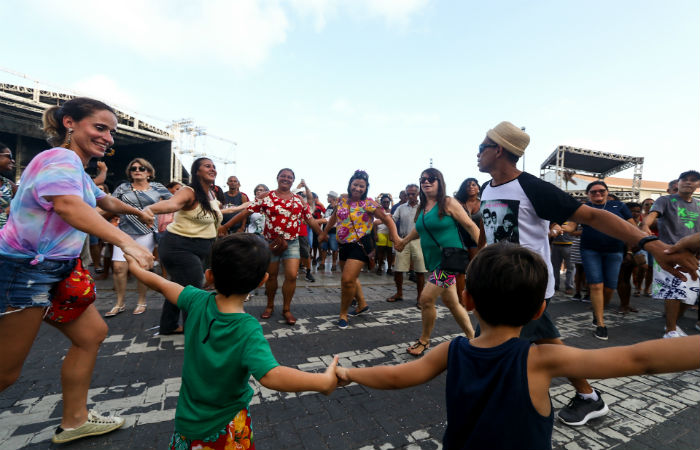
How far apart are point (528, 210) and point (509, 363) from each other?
5.31 ft

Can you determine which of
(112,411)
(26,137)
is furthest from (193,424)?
(26,137)

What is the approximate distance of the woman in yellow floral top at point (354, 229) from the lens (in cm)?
495

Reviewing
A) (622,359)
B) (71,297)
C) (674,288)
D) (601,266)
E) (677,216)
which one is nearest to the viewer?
(622,359)

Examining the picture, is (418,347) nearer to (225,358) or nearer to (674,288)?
(225,358)

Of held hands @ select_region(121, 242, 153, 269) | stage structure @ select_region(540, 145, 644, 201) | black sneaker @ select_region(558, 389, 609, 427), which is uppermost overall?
stage structure @ select_region(540, 145, 644, 201)

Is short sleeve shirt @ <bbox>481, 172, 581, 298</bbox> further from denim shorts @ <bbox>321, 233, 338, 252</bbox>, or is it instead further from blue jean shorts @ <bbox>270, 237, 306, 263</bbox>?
denim shorts @ <bbox>321, 233, 338, 252</bbox>

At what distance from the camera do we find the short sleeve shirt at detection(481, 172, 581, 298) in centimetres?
228

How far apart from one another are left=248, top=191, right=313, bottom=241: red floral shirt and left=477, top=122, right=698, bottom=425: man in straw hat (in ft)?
9.79

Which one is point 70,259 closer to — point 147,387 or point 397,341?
point 147,387

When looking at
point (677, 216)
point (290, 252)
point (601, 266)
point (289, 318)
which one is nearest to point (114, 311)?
point (289, 318)

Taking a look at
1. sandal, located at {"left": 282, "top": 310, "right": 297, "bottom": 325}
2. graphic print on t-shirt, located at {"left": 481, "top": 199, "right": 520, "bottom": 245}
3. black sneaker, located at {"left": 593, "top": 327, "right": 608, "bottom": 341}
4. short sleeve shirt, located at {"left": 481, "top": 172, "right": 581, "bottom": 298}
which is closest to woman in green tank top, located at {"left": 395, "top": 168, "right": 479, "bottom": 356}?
graphic print on t-shirt, located at {"left": 481, "top": 199, "right": 520, "bottom": 245}

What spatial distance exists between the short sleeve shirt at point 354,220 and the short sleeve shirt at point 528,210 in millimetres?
2601

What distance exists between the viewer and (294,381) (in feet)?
4.17

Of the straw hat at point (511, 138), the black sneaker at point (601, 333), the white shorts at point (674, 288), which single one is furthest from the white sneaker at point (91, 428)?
the white shorts at point (674, 288)
